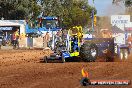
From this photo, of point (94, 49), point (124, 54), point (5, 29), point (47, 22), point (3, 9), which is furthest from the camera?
point (3, 9)

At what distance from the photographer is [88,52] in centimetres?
1923

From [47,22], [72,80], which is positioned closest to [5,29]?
[47,22]

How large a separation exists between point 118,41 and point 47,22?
32.4ft

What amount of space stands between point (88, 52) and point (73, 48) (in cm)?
80

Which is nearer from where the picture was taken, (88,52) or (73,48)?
(88,52)

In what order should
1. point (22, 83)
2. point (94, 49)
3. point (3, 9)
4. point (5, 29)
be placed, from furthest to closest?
point (3, 9) < point (5, 29) < point (94, 49) < point (22, 83)

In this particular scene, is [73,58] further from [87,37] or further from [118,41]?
[118,41]

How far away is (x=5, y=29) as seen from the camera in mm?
54312

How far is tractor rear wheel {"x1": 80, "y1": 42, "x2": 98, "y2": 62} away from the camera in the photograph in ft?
63.1

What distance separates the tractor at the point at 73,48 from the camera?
1928 centimetres

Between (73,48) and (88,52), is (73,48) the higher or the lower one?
the higher one

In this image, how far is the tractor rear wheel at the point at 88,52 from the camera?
1923 cm

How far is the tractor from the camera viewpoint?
1928 centimetres

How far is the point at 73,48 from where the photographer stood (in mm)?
19641
